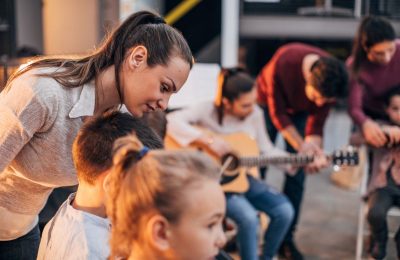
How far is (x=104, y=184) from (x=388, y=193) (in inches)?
89.4

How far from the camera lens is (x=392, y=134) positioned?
336 centimetres

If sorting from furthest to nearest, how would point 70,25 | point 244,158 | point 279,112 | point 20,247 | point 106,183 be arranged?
1. point 70,25
2. point 279,112
3. point 244,158
4. point 20,247
5. point 106,183

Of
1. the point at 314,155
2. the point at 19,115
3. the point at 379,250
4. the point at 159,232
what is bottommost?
the point at 379,250

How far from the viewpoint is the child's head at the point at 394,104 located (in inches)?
133

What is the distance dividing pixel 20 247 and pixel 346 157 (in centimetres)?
209

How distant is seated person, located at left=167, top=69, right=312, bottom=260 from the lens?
11.1 ft

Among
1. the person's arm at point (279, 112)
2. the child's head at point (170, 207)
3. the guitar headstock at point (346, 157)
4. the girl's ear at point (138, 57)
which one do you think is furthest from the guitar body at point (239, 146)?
the child's head at point (170, 207)

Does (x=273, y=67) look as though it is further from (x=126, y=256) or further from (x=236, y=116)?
(x=126, y=256)

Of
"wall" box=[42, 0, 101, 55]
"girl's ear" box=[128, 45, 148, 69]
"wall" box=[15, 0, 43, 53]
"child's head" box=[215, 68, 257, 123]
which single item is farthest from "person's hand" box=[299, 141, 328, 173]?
"wall" box=[15, 0, 43, 53]

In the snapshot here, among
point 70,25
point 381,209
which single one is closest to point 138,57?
point 381,209

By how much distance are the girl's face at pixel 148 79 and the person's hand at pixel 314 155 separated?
2.02 metres

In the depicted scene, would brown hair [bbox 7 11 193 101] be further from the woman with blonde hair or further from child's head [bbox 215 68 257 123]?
child's head [bbox 215 68 257 123]

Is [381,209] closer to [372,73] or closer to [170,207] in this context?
[372,73]

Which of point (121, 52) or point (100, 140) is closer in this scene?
point (100, 140)
